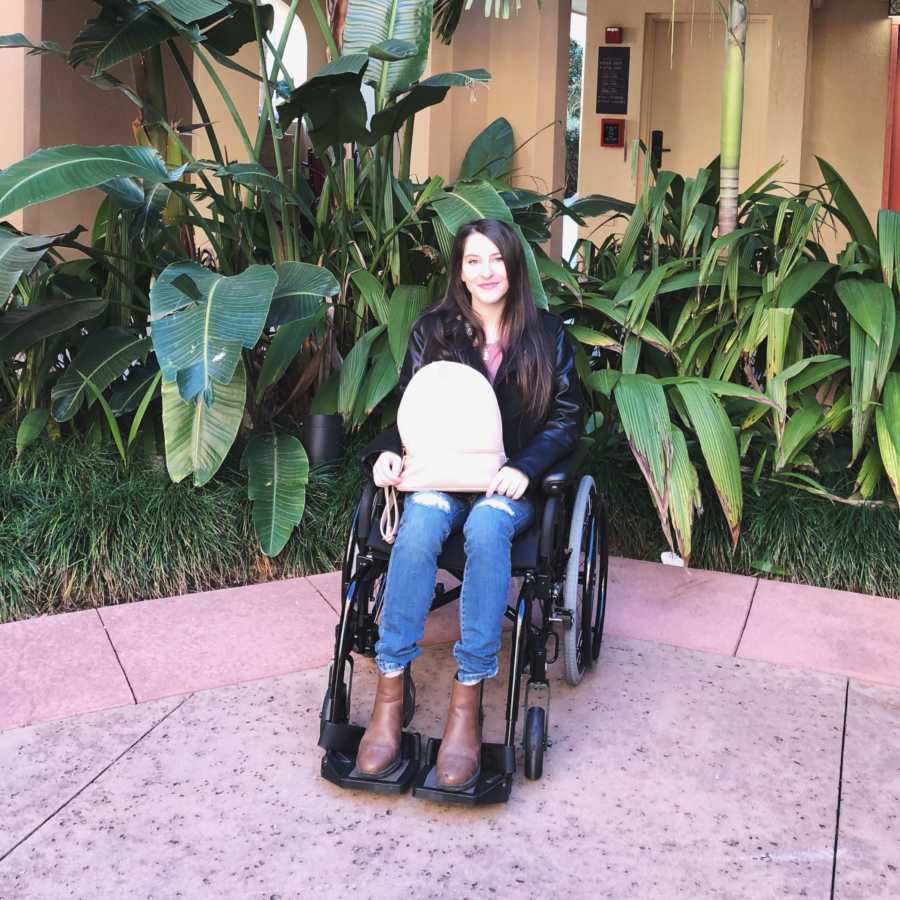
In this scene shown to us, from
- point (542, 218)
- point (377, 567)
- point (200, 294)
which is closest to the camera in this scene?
point (377, 567)

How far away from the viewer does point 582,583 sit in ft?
9.34

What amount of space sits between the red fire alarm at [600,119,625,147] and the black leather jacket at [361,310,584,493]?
5.37 metres

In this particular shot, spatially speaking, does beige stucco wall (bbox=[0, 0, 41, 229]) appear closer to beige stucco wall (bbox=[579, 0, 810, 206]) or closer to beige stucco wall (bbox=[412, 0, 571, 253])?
beige stucco wall (bbox=[412, 0, 571, 253])

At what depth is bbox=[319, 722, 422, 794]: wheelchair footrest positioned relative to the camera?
7.56 feet

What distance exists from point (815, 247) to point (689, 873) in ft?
8.93

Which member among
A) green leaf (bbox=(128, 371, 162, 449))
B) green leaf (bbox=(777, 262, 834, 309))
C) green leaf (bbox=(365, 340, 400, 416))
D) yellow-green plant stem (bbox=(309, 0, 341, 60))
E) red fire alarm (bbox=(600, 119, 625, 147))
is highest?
red fire alarm (bbox=(600, 119, 625, 147))

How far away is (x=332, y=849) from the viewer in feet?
7.03

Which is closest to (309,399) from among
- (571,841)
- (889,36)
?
(571,841)

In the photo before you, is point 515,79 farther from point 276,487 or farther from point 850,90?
point 276,487

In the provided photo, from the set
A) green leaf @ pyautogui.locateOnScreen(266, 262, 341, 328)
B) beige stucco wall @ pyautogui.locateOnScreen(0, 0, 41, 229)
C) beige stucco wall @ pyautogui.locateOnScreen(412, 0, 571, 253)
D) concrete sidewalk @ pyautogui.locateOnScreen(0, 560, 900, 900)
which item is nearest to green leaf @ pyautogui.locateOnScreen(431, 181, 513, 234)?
green leaf @ pyautogui.locateOnScreen(266, 262, 341, 328)

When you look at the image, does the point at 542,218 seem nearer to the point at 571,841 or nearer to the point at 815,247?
the point at 815,247

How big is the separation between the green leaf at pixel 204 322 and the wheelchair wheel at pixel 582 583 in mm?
973

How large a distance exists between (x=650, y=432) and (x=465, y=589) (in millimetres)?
1149

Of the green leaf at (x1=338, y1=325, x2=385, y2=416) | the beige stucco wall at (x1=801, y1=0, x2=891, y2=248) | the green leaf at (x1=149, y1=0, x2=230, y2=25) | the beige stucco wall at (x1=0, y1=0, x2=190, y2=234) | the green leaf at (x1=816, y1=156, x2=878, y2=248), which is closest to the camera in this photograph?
the green leaf at (x1=149, y1=0, x2=230, y2=25)
